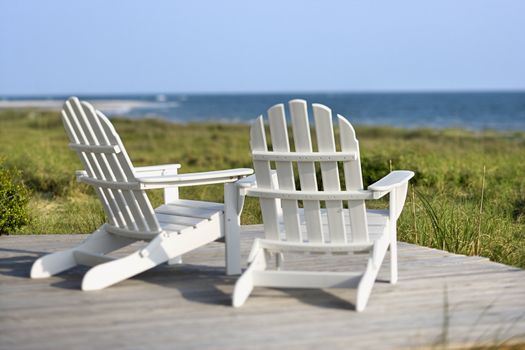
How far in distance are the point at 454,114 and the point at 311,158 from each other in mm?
52268

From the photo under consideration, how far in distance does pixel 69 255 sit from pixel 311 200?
56.8 inches

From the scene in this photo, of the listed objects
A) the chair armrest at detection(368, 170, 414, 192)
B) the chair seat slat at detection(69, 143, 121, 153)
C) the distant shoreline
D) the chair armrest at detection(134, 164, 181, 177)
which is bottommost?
the distant shoreline

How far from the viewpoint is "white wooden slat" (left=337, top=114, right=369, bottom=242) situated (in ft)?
12.3

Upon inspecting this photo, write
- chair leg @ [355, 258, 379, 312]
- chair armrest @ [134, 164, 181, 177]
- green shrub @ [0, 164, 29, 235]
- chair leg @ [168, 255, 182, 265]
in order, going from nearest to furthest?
chair leg @ [355, 258, 379, 312]
chair leg @ [168, 255, 182, 265]
chair armrest @ [134, 164, 181, 177]
green shrub @ [0, 164, 29, 235]

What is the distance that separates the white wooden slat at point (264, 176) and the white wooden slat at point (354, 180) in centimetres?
39

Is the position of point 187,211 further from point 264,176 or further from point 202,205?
point 264,176

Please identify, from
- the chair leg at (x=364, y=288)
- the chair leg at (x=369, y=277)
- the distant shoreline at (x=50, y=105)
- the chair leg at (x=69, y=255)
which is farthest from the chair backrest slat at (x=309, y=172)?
the distant shoreline at (x=50, y=105)

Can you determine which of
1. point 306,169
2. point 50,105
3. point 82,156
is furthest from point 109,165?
point 50,105

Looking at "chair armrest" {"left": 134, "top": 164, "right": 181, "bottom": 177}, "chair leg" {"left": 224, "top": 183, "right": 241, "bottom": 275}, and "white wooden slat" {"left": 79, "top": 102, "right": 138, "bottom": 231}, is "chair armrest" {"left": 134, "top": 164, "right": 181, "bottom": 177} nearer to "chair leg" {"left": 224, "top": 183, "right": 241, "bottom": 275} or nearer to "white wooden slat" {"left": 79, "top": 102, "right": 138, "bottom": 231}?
"white wooden slat" {"left": 79, "top": 102, "right": 138, "bottom": 231}

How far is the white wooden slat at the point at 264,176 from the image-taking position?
395 centimetres

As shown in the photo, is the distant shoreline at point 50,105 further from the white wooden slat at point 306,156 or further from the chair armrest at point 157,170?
the white wooden slat at point 306,156

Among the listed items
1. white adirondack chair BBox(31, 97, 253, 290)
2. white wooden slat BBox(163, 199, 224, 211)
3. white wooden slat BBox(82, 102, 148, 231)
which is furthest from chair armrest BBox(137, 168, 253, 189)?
white wooden slat BBox(163, 199, 224, 211)

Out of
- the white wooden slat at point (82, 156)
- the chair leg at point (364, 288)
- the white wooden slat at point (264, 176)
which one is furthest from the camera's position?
the white wooden slat at point (82, 156)

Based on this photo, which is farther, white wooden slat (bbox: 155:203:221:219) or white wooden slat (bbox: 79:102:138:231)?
white wooden slat (bbox: 155:203:221:219)
